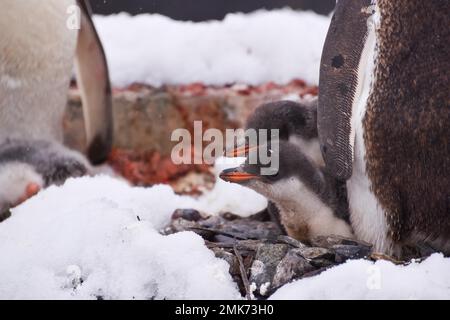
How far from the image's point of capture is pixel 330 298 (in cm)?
78

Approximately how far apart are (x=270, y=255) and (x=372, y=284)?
0.15m

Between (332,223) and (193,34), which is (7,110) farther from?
(193,34)

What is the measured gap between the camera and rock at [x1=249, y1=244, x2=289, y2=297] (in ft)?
2.78

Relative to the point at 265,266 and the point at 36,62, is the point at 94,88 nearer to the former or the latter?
the point at 36,62

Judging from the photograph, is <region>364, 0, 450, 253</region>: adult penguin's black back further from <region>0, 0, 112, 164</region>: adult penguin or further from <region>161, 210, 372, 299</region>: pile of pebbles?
<region>0, 0, 112, 164</region>: adult penguin

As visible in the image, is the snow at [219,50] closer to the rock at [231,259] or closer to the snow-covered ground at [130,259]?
the snow-covered ground at [130,259]

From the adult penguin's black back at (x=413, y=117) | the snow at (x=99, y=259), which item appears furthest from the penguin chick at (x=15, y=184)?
the adult penguin's black back at (x=413, y=117)

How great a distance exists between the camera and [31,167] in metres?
1.37

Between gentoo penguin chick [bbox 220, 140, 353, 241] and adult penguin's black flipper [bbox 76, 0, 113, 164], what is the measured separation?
2.50 feet

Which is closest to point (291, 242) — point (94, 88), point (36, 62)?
point (36, 62)

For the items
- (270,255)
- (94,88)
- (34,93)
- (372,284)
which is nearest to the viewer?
(372,284)

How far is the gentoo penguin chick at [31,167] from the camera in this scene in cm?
134

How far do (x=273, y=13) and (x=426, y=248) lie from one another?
150 cm

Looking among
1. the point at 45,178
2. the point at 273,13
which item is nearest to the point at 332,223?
the point at 45,178
